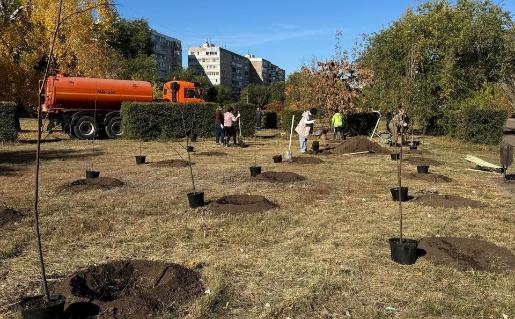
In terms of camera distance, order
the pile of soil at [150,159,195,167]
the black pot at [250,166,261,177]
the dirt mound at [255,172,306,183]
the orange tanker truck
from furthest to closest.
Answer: the orange tanker truck → the pile of soil at [150,159,195,167] → the black pot at [250,166,261,177] → the dirt mound at [255,172,306,183]

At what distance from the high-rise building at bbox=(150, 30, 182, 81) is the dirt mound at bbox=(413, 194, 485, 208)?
11594 cm

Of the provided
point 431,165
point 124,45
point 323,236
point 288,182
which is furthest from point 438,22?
point 124,45

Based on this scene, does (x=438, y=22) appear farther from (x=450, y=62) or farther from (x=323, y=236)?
(x=323, y=236)

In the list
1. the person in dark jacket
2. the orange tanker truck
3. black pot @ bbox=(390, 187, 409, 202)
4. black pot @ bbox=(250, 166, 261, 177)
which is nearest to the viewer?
black pot @ bbox=(390, 187, 409, 202)

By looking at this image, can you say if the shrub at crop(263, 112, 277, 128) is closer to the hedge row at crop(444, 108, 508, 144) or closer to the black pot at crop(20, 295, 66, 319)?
the hedge row at crop(444, 108, 508, 144)

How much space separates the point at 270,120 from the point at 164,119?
17.7 m

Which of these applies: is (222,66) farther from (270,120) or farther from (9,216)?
(9,216)

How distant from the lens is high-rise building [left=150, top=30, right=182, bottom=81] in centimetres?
12300

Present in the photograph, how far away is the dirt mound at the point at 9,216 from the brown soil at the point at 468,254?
549 centimetres

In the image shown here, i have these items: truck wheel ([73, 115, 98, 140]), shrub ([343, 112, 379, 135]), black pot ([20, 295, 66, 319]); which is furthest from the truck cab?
black pot ([20, 295, 66, 319])

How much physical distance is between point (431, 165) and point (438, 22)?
16.7 metres

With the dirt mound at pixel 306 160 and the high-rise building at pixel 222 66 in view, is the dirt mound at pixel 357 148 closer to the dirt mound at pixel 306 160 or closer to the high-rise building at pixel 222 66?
the dirt mound at pixel 306 160

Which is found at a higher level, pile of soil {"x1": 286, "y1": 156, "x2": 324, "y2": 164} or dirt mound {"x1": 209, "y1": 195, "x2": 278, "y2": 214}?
pile of soil {"x1": 286, "y1": 156, "x2": 324, "y2": 164}

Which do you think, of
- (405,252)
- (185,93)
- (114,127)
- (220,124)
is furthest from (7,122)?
(405,252)
